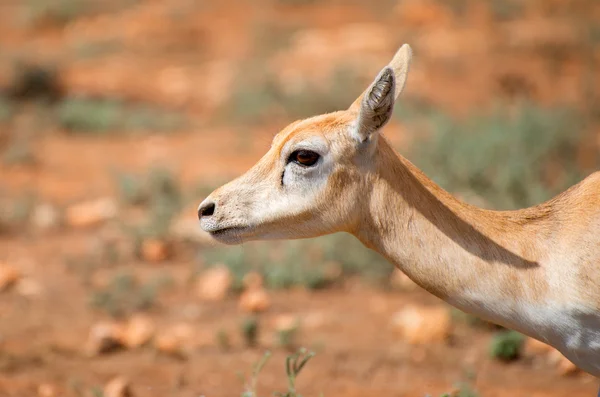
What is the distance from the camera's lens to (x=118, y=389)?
189 inches

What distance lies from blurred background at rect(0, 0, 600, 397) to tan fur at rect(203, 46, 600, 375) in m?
1.31

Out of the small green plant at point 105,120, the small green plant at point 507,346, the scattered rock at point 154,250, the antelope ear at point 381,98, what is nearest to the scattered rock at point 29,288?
the scattered rock at point 154,250

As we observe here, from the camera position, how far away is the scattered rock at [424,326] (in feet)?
19.6

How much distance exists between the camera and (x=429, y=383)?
17.2 ft

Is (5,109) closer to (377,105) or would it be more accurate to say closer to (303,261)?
(303,261)

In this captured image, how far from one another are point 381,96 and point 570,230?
3.33 feet

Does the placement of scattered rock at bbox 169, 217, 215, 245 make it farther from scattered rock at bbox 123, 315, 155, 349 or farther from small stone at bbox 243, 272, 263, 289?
scattered rock at bbox 123, 315, 155, 349

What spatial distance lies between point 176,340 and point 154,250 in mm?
2066

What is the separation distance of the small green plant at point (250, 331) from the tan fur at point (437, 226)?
225 cm

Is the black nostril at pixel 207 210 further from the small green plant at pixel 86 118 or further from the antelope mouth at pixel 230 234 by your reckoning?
the small green plant at pixel 86 118

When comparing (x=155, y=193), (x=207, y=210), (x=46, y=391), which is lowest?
(x=46, y=391)

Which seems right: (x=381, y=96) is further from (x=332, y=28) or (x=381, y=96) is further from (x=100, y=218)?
(x=332, y=28)

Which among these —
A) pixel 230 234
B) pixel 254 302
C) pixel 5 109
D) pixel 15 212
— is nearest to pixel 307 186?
pixel 230 234

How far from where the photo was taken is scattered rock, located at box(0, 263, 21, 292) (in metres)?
6.95
